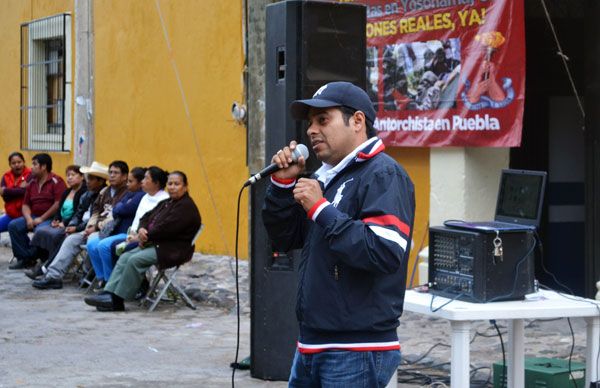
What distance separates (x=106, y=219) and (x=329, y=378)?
29.1 ft

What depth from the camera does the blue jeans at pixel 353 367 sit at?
4402mm

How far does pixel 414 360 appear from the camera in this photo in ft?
28.8

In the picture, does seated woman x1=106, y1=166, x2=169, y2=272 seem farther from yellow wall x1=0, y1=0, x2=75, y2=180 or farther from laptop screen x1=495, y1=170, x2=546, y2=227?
yellow wall x1=0, y1=0, x2=75, y2=180

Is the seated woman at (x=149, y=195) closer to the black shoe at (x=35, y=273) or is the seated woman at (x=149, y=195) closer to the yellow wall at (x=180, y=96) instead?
the yellow wall at (x=180, y=96)

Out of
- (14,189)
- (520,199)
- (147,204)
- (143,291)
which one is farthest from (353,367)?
(14,189)

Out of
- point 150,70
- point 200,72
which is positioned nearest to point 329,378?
point 200,72

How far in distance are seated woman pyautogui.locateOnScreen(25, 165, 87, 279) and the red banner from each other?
4.30 m

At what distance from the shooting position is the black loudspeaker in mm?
7797

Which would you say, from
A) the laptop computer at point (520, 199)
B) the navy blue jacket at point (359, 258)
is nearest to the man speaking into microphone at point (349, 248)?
the navy blue jacket at point (359, 258)

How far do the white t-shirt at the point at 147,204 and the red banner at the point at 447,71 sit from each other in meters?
2.32

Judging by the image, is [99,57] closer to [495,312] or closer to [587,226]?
[587,226]

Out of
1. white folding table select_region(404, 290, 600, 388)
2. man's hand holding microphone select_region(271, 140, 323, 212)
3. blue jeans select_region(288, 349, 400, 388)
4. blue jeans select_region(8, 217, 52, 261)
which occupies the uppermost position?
man's hand holding microphone select_region(271, 140, 323, 212)

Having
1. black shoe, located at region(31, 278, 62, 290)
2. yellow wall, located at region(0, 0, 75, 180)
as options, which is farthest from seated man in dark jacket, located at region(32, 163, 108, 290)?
yellow wall, located at region(0, 0, 75, 180)

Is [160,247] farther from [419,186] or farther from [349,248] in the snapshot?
[349,248]
